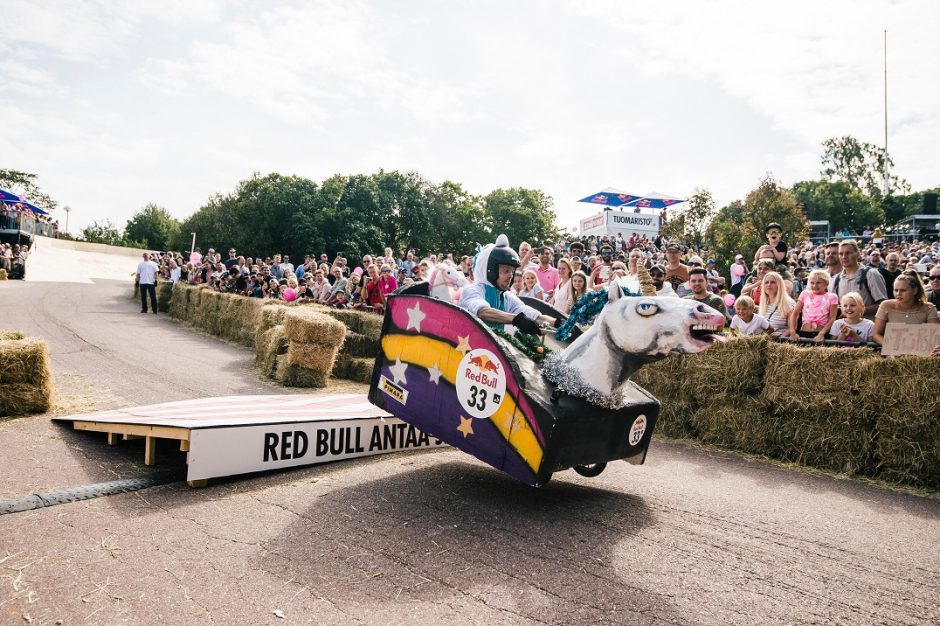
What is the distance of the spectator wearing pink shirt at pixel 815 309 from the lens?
7.39m

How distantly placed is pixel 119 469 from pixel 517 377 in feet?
13.1

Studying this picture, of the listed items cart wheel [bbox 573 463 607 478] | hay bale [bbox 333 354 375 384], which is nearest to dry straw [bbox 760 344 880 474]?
cart wheel [bbox 573 463 607 478]

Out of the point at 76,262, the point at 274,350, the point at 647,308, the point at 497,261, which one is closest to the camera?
→ the point at 647,308

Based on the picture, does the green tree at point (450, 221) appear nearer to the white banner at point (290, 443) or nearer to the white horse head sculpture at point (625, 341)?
the white banner at point (290, 443)

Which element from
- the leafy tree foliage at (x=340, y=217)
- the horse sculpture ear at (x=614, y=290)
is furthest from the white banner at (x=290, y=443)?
the leafy tree foliage at (x=340, y=217)

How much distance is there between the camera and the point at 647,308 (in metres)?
3.99

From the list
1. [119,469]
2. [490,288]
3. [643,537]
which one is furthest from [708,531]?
[119,469]

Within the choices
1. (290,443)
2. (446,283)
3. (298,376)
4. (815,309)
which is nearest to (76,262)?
(298,376)

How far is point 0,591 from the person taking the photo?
3275 millimetres

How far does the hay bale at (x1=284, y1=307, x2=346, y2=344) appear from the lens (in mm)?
10555

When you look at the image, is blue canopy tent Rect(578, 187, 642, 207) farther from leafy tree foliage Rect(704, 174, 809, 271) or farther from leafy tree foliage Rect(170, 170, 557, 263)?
leafy tree foliage Rect(704, 174, 809, 271)

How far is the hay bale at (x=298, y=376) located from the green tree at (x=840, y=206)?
62.9m

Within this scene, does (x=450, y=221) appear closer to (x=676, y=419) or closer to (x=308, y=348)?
(x=308, y=348)

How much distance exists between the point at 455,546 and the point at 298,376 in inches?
289
